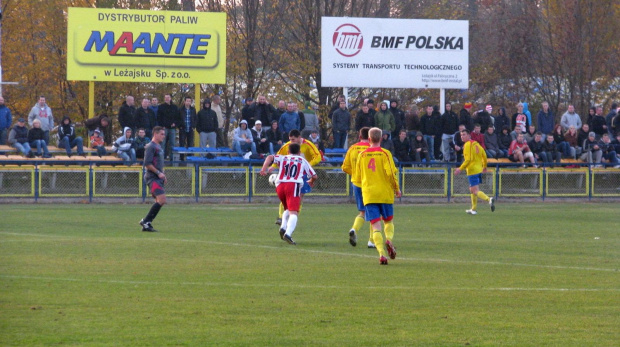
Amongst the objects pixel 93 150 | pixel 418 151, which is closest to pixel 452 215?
pixel 418 151

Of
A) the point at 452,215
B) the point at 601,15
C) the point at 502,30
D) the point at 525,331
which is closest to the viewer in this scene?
the point at 525,331

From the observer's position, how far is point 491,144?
3228 cm

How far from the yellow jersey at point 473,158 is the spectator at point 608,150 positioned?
8942mm

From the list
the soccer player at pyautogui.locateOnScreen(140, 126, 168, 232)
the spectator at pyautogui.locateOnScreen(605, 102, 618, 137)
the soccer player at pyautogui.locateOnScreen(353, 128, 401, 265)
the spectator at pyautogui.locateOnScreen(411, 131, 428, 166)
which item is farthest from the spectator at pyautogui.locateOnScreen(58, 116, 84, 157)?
the soccer player at pyautogui.locateOnScreen(353, 128, 401, 265)

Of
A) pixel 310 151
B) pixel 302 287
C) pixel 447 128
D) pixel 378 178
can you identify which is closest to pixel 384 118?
pixel 447 128

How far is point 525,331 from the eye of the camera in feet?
26.7

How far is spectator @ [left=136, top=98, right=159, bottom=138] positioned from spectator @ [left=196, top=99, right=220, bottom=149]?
1.59m

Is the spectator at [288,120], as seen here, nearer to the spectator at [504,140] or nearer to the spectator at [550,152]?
the spectator at [504,140]

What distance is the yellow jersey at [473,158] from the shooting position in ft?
81.0

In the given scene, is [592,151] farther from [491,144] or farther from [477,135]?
[477,135]

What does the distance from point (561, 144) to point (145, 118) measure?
14444 millimetres

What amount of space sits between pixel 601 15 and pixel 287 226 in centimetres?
3083

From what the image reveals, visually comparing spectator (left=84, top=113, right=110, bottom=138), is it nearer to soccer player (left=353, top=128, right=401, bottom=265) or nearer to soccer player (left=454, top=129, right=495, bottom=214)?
soccer player (left=454, top=129, right=495, bottom=214)

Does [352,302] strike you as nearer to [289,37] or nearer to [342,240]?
[342,240]
